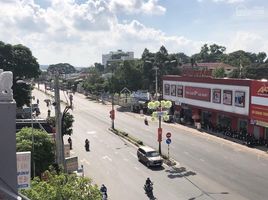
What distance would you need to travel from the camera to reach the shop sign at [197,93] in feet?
186

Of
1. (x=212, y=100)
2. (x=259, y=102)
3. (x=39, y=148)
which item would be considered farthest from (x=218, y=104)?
(x=39, y=148)

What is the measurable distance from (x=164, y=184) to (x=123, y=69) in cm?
5594

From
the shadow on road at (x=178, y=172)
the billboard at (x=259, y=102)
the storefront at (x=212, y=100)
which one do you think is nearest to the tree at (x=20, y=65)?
the storefront at (x=212, y=100)

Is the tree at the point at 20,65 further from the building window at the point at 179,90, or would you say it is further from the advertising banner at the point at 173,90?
the building window at the point at 179,90

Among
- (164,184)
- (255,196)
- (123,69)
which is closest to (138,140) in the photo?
(164,184)

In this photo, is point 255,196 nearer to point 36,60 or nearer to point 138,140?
point 138,140

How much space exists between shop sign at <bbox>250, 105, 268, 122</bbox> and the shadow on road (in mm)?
12933

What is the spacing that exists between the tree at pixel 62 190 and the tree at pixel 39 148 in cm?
1204

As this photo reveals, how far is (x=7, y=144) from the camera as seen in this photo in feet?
29.4

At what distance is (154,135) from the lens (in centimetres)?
5194

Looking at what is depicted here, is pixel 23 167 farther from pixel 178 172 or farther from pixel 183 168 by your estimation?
pixel 183 168

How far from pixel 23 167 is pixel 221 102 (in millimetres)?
42582

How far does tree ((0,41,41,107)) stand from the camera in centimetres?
6438

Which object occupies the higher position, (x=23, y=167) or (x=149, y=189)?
(x=23, y=167)
